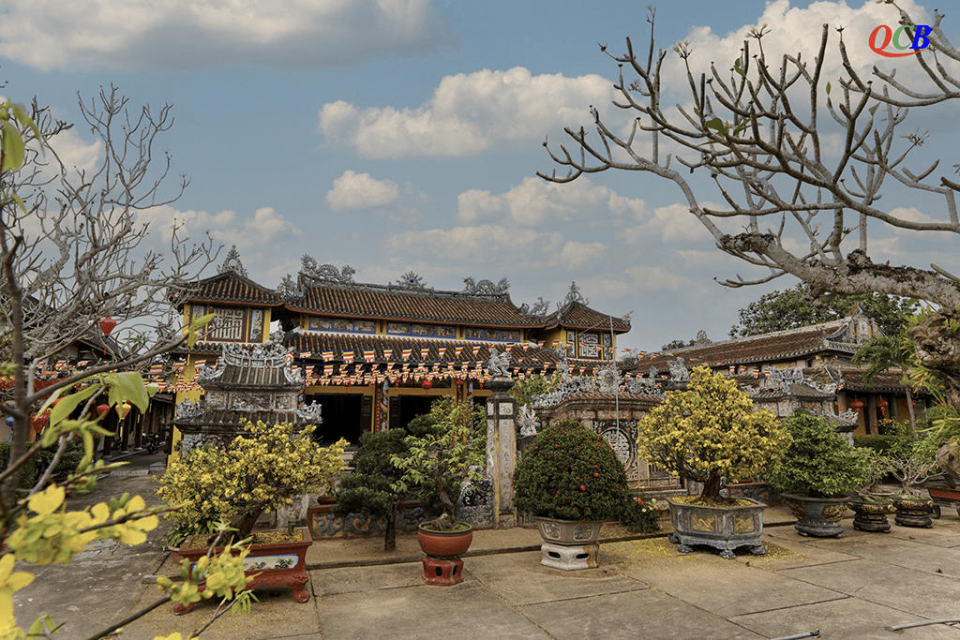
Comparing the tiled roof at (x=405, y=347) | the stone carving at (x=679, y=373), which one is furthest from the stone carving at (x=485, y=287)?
the stone carving at (x=679, y=373)

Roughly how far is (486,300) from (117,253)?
21.8 meters

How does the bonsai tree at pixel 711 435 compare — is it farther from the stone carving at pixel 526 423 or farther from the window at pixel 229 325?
the window at pixel 229 325

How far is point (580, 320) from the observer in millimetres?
25484

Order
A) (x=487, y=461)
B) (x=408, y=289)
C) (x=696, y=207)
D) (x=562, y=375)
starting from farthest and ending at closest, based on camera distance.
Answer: (x=408, y=289)
(x=562, y=375)
(x=487, y=461)
(x=696, y=207)

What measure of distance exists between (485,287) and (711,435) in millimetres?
18933

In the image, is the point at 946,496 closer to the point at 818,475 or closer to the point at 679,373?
the point at 818,475

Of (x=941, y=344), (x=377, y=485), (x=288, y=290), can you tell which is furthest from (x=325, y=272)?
(x=941, y=344)

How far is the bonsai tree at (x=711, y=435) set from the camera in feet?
27.5

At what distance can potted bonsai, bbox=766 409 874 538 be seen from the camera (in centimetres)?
940

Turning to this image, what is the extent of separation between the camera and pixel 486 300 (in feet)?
87.5

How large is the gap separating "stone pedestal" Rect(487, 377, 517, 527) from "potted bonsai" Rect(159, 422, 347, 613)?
3.82 meters

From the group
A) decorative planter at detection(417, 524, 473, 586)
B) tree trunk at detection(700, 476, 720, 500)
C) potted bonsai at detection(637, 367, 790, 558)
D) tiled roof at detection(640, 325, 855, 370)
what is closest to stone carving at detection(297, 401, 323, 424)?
decorative planter at detection(417, 524, 473, 586)

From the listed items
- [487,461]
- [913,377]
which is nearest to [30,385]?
[913,377]

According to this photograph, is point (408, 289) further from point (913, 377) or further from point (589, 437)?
point (913, 377)
